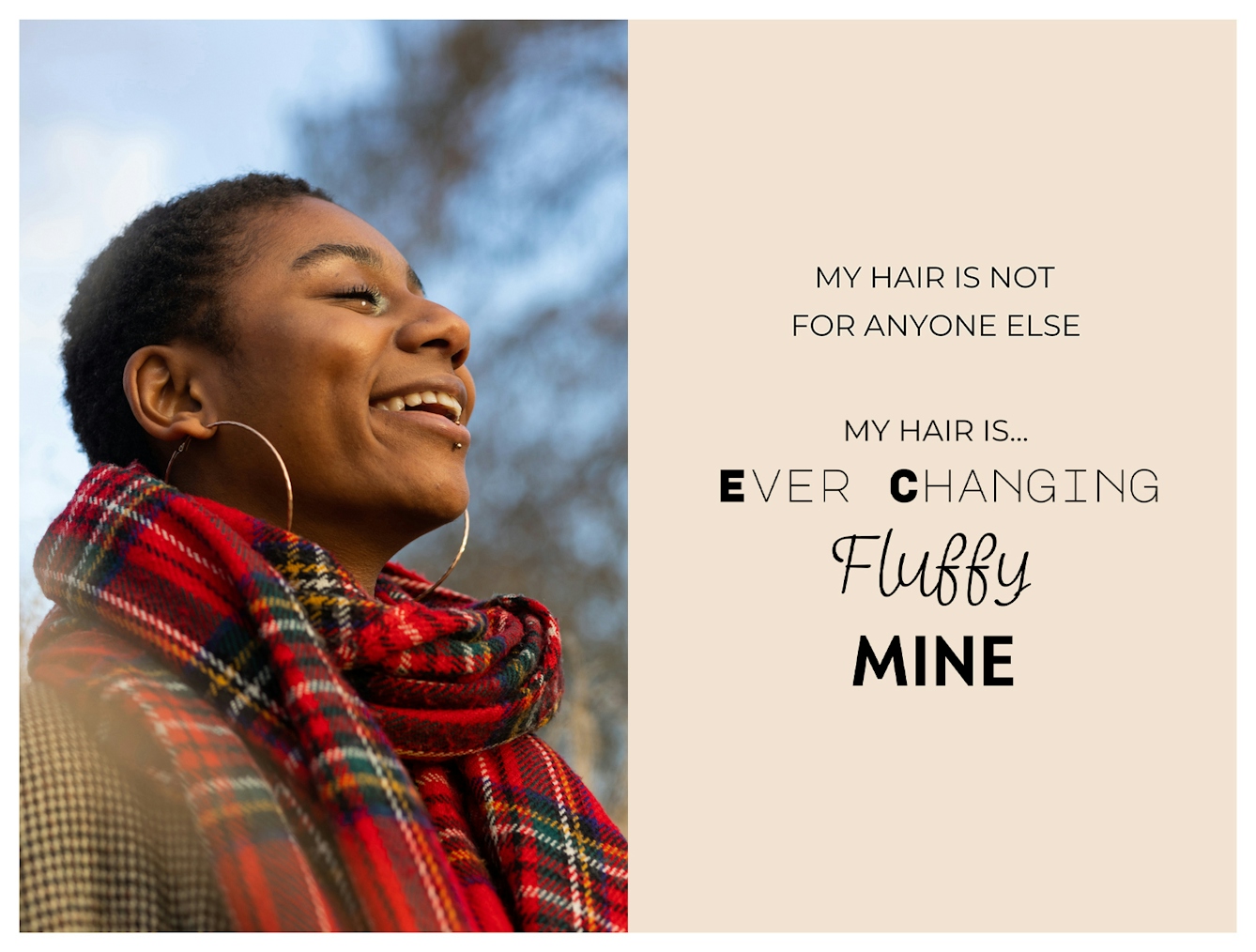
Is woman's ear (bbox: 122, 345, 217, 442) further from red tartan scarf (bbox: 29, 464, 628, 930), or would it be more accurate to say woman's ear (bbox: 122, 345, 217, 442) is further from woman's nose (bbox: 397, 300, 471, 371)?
woman's nose (bbox: 397, 300, 471, 371)

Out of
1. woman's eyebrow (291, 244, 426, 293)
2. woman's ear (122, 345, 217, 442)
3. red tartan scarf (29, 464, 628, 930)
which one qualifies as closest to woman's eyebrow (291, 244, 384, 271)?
woman's eyebrow (291, 244, 426, 293)

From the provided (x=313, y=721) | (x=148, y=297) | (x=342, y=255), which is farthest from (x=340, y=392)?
(x=313, y=721)

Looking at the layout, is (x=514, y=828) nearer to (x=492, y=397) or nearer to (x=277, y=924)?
(x=277, y=924)

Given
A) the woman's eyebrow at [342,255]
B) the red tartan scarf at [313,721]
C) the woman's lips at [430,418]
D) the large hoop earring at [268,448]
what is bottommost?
the red tartan scarf at [313,721]

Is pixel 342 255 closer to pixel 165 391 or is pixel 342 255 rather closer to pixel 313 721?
pixel 165 391

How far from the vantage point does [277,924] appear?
1134 millimetres

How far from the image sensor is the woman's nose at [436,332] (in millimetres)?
1600

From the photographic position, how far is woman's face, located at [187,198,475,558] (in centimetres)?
152

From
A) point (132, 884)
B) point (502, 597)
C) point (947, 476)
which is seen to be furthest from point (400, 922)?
point (947, 476)

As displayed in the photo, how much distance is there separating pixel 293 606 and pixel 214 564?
4.9 inches

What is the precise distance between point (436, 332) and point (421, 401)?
10cm

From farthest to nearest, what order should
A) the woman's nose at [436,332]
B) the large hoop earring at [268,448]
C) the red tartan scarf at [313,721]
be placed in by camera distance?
the woman's nose at [436,332]
the large hoop earring at [268,448]
the red tartan scarf at [313,721]

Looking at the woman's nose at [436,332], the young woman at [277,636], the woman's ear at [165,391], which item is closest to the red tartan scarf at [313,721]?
the young woman at [277,636]

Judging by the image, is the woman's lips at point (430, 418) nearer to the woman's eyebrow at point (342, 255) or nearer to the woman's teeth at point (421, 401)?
the woman's teeth at point (421, 401)
